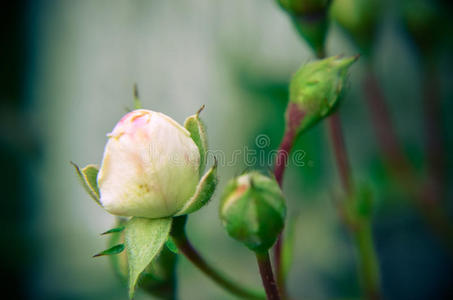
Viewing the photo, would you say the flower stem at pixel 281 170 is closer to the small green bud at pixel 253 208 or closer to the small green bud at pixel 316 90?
the small green bud at pixel 316 90

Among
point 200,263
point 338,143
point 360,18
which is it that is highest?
point 360,18

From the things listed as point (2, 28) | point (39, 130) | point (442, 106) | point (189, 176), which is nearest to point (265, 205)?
point (189, 176)

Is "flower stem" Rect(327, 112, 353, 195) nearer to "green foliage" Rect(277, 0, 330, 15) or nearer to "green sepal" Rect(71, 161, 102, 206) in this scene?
"green foliage" Rect(277, 0, 330, 15)

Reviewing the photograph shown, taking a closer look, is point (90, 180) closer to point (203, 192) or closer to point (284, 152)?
point (203, 192)

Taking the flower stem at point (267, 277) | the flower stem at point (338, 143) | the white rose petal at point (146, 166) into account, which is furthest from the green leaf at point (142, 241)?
the flower stem at point (338, 143)

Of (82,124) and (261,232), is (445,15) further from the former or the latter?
(82,124)

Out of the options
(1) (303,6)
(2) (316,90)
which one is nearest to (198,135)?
(2) (316,90)

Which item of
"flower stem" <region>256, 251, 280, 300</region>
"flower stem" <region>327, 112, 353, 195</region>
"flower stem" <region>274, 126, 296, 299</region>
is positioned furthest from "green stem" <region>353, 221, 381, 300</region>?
"flower stem" <region>256, 251, 280, 300</region>
